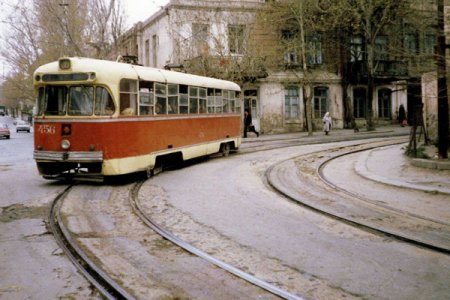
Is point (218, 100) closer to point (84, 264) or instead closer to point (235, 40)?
point (84, 264)

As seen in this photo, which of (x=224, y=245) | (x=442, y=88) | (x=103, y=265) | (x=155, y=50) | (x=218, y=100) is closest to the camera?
(x=103, y=265)

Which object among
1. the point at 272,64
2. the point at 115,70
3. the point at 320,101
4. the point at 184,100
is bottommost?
the point at 184,100

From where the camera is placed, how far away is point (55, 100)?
11484 mm

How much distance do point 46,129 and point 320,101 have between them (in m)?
27.7

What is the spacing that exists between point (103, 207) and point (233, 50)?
2339 cm

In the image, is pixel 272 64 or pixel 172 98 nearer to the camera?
pixel 172 98

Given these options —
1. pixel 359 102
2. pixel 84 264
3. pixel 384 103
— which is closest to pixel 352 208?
pixel 84 264

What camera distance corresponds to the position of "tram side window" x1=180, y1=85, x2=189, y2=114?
14648 millimetres

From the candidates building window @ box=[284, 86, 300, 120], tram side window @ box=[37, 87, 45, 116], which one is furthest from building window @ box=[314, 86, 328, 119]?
tram side window @ box=[37, 87, 45, 116]

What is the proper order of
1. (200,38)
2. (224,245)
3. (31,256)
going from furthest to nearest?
1. (200,38)
2. (224,245)
3. (31,256)

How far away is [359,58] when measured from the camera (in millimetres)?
36469

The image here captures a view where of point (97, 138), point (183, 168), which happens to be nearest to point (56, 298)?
point (97, 138)

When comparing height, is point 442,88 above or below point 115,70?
below

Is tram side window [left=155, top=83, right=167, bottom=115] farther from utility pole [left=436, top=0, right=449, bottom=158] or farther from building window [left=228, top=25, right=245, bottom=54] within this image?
building window [left=228, top=25, right=245, bottom=54]
